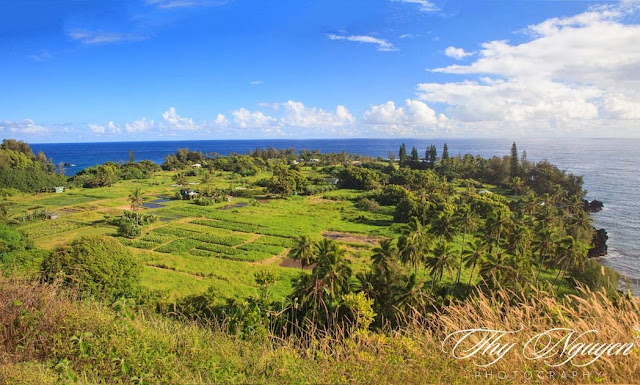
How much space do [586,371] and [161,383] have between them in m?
5.80

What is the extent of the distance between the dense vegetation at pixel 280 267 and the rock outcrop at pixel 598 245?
285 centimetres

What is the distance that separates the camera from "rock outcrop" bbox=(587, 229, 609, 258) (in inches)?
1619

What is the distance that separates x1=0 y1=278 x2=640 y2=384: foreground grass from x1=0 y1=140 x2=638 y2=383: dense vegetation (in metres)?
0.04

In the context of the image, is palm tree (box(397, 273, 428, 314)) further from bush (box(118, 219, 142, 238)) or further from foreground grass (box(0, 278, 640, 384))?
bush (box(118, 219, 142, 238))

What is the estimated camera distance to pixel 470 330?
528 centimetres

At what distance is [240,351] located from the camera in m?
6.44

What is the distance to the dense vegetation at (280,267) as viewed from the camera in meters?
5.70

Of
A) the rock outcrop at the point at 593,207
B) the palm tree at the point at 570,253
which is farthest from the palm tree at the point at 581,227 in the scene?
the rock outcrop at the point at 593,207

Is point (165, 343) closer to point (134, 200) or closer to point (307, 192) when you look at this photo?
point (134, 200)

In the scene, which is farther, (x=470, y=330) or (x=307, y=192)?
(x=307, y=192)

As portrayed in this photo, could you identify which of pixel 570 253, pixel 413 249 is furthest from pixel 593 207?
pixel 413 249

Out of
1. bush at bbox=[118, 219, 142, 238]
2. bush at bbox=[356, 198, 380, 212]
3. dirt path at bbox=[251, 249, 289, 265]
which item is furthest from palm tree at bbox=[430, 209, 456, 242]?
bush at bbox=[118, 219, 142, 238]

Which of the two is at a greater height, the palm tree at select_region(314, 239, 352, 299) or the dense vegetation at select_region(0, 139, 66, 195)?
the dense vegetation at select_region(0, 139, 66, 195)

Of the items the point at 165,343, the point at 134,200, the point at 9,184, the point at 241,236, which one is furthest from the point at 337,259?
the point at 9,184
